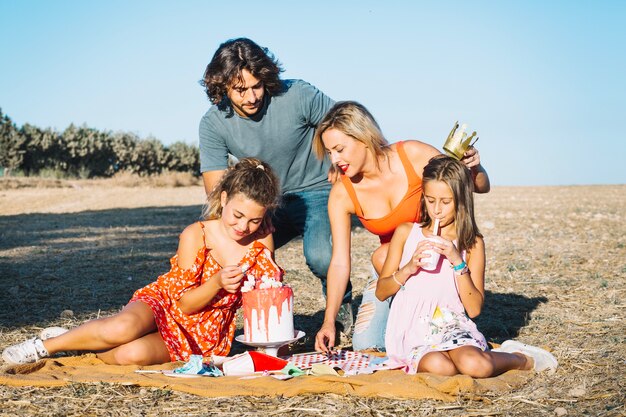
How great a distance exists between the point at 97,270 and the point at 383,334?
14.3 ft

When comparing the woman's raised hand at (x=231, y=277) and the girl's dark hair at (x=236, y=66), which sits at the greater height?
the girl's dark hair at (x=236, y=66)

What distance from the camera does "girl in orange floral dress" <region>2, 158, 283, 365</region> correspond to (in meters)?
4.24

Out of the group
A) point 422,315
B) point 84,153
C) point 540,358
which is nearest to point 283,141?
point 422,315

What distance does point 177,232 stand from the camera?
12250 mm

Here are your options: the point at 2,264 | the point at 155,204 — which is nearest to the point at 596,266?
the point at 2,264

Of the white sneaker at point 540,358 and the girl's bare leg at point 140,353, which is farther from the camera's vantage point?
the girl's bare leg at point 140,353

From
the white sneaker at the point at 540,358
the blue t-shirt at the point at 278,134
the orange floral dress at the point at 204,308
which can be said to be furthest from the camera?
the blue t-shirt at the point at 278,134

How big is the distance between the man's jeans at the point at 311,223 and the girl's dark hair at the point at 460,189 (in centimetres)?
135

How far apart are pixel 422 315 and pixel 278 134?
1847 mm

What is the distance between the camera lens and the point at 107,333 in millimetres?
4234

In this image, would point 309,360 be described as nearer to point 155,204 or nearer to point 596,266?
point 596,266

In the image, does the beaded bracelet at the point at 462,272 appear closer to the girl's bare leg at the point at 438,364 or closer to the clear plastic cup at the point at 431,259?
the clear plastic cup at the point at 431,259

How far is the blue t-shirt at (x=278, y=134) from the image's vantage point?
5.20 meters

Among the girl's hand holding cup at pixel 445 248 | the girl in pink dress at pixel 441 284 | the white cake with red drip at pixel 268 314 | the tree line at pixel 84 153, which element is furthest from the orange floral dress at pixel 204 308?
the tree line at pixel 84 153
